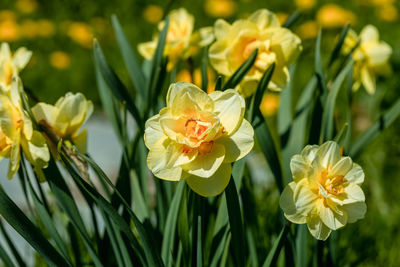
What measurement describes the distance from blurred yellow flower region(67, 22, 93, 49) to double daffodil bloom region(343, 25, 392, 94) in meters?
2.48

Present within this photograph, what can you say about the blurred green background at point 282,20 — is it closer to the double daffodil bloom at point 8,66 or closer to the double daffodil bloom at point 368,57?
the double daffodil bloom at point 368,57

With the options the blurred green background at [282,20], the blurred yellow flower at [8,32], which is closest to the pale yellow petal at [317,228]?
the blurred green background at [282,20]

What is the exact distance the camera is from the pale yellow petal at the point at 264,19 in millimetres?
1071

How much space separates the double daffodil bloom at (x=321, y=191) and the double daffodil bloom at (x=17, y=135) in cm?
43

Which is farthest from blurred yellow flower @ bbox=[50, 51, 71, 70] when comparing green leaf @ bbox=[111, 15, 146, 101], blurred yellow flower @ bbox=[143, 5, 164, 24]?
green leaf @ bbox=[111, 15, 146, 101]

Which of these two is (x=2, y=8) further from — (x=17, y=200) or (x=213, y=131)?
(x=213, y=131)

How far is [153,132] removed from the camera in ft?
2.55

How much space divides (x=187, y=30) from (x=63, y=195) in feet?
1.78

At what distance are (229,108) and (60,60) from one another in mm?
2769

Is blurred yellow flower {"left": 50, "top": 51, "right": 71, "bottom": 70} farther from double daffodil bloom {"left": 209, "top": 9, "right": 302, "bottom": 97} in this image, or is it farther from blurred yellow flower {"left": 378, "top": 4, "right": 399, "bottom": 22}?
double daffodil bloom {"left": 209, "top": 9, "right": 302, "bottom": 97}

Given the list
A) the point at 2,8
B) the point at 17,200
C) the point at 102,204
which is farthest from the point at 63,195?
the point at 2,8

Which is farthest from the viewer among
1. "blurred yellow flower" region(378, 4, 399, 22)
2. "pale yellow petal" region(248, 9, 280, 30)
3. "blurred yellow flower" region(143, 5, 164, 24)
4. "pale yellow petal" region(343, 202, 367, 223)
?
"blurred yellow flower" region(143, 5, 164, 24)

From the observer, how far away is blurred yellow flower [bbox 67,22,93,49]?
346 cm

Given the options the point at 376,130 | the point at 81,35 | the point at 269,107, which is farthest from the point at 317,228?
the point at 81,35
